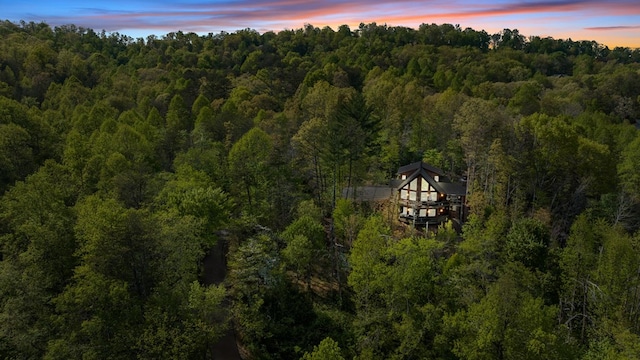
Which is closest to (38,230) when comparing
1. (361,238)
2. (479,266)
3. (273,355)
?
(273,355)

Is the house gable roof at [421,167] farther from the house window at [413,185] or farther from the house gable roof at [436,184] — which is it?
the house window at [413,185]

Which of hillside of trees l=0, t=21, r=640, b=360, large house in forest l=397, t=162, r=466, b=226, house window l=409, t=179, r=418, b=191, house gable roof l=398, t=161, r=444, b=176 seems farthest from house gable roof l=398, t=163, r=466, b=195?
hillside of trees l=0, t=21, r=640, b=360

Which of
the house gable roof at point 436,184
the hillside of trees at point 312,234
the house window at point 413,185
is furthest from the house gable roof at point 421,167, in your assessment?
the hillside of trees at point 312,234

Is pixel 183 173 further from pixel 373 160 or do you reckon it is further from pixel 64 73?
pixel 64 73

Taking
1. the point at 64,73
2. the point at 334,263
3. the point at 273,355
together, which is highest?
the point at 64,73

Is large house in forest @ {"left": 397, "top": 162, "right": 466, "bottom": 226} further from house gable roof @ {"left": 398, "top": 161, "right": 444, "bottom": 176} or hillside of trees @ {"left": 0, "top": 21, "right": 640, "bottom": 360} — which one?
hillside of trees @ {"left": 0, "top": 21, "right": 640, "bottom": 360}
